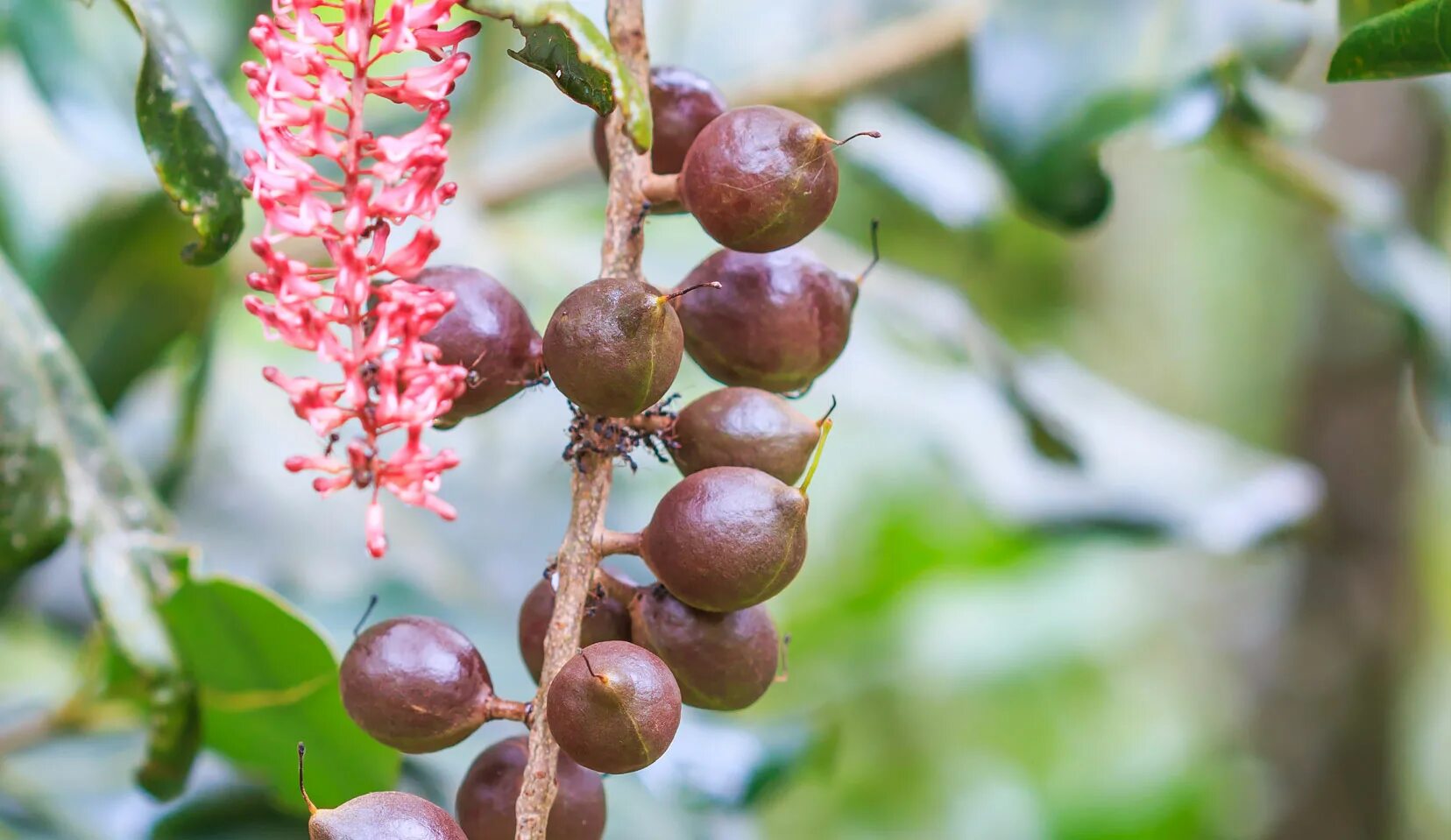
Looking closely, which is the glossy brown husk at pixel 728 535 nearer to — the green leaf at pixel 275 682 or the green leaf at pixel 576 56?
the green leaf at pixel 576 56

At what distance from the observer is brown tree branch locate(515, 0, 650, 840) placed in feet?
1.46

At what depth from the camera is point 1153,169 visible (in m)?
2.70


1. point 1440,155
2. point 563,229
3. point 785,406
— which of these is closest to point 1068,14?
point 785,406

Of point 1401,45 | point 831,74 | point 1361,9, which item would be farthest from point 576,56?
point 831,74

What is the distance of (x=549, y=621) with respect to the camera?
1.64 feet

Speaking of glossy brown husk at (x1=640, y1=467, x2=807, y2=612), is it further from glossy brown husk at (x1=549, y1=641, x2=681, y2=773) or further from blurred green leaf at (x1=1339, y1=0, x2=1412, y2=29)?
blurred green leaf at (x1=1339, y1=0, x2=1412, y2=29)

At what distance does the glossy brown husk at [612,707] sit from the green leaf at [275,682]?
291mm

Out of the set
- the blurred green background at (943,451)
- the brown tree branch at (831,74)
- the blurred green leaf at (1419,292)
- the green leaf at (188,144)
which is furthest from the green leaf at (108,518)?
the blurred green leaf at (1419,292)

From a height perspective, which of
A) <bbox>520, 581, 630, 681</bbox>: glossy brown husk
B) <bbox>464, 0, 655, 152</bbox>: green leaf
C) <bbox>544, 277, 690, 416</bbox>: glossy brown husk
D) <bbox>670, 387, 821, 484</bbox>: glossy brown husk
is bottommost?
<bbox>520, 581, 630, 681</bbox>: glossy brown husk

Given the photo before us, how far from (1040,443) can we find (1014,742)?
101 cm

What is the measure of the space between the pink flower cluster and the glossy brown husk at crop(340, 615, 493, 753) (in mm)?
53

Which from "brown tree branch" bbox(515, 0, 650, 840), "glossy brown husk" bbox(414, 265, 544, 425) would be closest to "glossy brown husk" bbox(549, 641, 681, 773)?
"brown tree branch" bbox(515, 0, 650, 840)

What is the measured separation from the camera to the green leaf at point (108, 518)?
662 mm

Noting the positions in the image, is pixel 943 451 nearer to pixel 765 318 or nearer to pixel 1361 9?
pixel 1361 9
